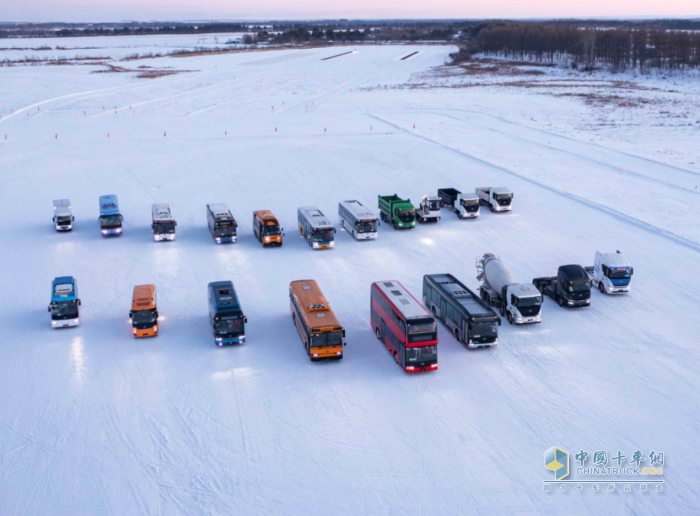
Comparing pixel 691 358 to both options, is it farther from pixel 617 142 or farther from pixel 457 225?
pixel 617 142

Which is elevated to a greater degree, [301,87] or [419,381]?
[301,87]

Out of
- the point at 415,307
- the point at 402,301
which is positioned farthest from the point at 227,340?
the point at 415,307

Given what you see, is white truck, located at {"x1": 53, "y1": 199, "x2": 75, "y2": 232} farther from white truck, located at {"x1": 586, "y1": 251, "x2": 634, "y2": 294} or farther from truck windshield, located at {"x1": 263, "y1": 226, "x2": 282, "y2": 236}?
white truck, located at {"x1": 586, "y1": 251, "x2": 634, "y2": 294}

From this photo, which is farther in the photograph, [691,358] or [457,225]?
[457,225]

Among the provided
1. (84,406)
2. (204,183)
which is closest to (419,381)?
(84,406)

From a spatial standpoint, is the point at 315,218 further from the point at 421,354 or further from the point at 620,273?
the point at 620,273

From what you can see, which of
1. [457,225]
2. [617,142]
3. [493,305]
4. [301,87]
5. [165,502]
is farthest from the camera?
[301,87]

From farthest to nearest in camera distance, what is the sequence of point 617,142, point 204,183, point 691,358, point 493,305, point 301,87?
point 301,87 < point 617,142 < point 204,183 < point 493,305 < point 691,358
